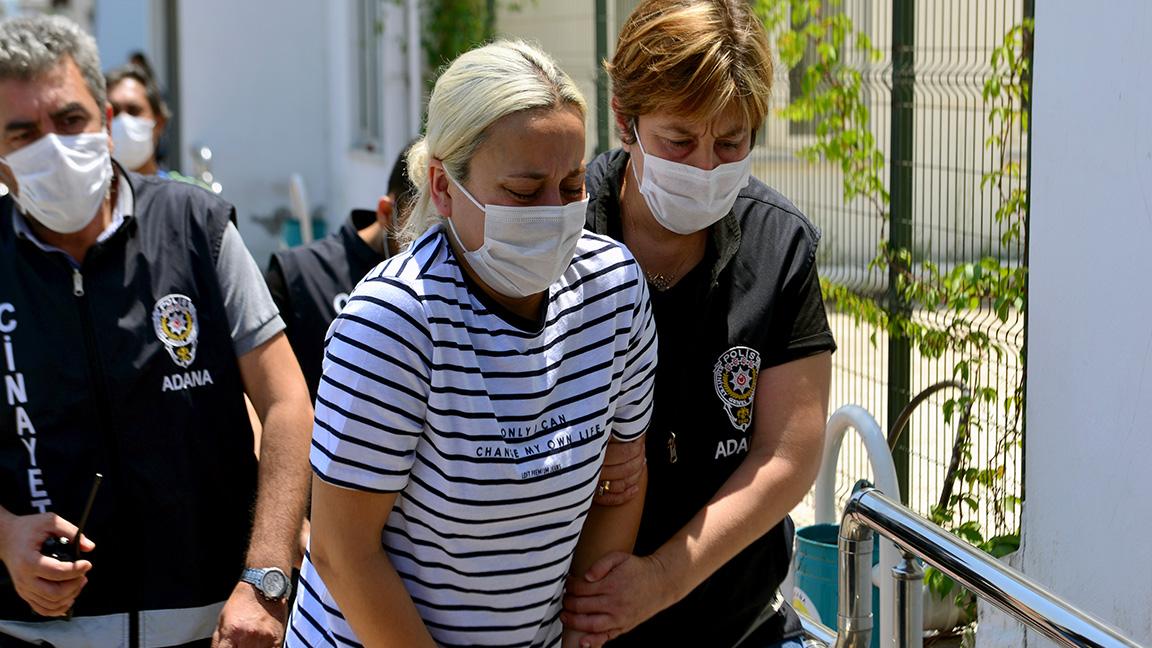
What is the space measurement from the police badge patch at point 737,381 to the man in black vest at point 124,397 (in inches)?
35.8

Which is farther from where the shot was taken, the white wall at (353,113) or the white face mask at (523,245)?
the white wall at (353,113)

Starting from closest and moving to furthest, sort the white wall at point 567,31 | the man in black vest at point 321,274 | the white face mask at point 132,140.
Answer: the man in black vest at point 321,274 → the white face mask at point 132,140 → the white wall at point 567,31

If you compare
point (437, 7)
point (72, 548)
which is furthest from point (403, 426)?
point (437, 7)

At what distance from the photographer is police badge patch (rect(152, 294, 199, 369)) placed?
266 cm

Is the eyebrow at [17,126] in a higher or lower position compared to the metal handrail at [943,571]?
higher

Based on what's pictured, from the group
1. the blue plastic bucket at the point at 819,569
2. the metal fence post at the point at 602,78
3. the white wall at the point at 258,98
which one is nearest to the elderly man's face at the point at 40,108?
the blue plastic bucket at the point at 819,569

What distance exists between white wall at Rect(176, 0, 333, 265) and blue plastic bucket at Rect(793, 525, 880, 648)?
33.4 ft

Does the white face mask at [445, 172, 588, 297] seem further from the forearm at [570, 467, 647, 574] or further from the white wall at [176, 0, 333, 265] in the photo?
the white wall at [176, 0, 333, 265]

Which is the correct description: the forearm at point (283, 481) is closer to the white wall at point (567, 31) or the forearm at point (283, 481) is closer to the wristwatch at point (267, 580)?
the wristwatch at point (267, 580)

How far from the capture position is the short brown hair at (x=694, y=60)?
2.16 m

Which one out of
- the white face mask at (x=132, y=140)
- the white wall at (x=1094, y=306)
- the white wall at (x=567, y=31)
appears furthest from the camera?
the white wall at (x=567, y=31)

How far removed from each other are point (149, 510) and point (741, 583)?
1130 mm

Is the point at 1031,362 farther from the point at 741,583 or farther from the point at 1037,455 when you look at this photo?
the point at 741,583

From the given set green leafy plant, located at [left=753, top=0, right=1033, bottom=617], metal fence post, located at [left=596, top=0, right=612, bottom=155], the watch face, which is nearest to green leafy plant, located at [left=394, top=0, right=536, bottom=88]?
metal fence post, located at [left=596, top=0, right=612, bottom=155]
